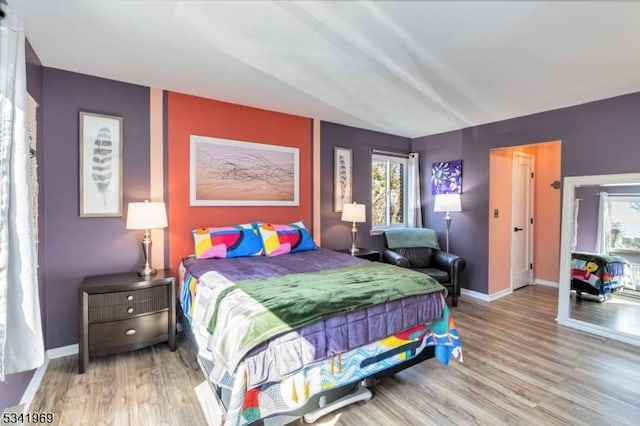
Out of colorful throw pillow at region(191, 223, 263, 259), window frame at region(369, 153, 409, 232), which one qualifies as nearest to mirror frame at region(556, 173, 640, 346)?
window frame at region(369, 153, 409, 232)

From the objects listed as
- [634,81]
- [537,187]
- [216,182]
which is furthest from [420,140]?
[216,182]

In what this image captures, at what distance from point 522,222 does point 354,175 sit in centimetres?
276

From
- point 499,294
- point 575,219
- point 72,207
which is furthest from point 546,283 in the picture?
point 72,207

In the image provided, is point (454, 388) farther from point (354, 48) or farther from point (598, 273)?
point (354, 48)

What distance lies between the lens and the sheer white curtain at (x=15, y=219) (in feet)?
4.32

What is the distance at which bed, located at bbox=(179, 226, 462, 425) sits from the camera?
1.52 meters

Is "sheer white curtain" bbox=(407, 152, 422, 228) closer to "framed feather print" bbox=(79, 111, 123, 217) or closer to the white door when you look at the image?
the white door

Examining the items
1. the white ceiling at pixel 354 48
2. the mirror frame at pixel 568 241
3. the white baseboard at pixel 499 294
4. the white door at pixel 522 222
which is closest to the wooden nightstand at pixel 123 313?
the white ceiling at pixel 354 48

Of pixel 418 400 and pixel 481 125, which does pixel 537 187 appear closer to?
pixel 481 125

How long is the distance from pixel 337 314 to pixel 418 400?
0.92m

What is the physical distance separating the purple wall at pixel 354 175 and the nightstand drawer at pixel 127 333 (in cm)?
218

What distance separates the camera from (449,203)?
4.36 meters

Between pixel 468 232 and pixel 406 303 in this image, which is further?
pixel 468 232

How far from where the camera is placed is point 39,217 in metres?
2.45
